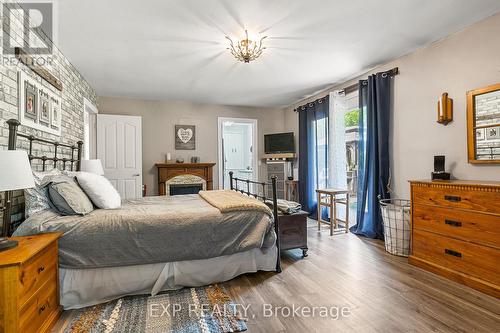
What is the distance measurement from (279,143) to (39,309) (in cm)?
485

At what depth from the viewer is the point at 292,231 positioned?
9.32ft

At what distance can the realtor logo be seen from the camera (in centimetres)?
195

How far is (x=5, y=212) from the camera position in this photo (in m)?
1.72

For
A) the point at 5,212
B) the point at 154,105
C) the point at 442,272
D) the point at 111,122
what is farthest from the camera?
the point at 154,105

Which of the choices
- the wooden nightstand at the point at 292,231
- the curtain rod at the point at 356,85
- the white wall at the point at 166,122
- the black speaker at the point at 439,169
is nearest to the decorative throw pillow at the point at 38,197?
the wooden nightstand at the point at 292,231

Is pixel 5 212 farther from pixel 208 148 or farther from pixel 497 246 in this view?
pixel 208 148

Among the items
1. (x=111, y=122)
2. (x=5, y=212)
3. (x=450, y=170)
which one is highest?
(x=111, y=122)

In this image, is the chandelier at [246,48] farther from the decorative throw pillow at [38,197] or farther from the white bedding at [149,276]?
the decorative throw pillow at [38,197]

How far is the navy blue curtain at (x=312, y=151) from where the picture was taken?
4.75 metres

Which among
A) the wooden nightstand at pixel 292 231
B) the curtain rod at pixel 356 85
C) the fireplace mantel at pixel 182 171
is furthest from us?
the fireplace mantel at pixel 182 171

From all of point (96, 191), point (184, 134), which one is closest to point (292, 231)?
point (96, 191)

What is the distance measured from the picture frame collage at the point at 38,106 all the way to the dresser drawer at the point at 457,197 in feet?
12.3

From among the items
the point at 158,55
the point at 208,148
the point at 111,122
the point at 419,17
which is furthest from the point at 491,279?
the point at 111,122

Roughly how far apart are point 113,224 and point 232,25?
2115 millimetres
